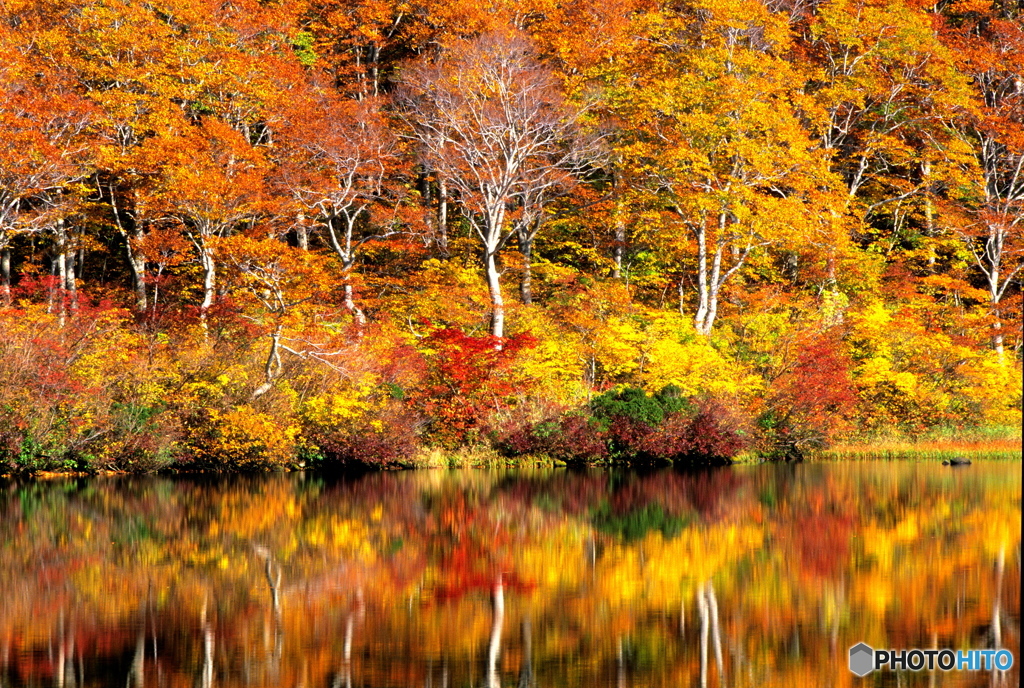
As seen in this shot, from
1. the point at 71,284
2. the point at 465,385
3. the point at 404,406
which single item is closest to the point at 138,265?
the point at 71,284

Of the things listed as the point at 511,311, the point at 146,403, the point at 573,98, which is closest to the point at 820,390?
the point at 511,311

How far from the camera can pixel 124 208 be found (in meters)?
38.2

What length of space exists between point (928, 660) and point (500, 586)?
5218 mm

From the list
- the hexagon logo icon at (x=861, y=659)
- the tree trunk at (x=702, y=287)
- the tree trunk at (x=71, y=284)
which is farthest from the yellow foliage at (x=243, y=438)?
the hexagon logo icon at (x=861, y=659)

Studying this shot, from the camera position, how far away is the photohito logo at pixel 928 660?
34.0 ft

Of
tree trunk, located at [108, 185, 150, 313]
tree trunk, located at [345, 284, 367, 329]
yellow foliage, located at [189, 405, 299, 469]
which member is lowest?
yellow foliage, located at [189, 405, 299, 469]

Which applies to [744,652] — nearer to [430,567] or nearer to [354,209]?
[430,567]

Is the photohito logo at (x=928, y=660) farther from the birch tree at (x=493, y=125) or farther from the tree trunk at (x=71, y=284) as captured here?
the birch tree at (x=493, y=125)

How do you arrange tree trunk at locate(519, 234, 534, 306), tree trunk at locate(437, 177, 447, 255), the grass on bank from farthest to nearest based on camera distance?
tree trunk at locate(437, 177, 447, 255) < tree trunk at locate(519, 234, 534, 306) < the grass on bank

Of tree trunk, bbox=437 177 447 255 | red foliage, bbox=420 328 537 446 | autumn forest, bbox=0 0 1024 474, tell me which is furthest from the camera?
tree trunk, bbox=437 177 447 255

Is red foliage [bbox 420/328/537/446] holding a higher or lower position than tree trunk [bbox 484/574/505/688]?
higher

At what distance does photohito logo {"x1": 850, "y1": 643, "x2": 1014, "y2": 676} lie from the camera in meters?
10.4

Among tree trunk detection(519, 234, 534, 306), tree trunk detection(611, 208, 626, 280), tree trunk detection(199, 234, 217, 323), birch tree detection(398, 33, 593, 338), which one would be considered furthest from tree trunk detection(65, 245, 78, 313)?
tree trunk detection(611, 208, 626, 280)

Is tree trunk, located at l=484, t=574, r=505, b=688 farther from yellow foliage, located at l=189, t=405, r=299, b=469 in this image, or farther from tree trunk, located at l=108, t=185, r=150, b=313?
tree trunk, located at l=108, t=185, r=150, b=313
